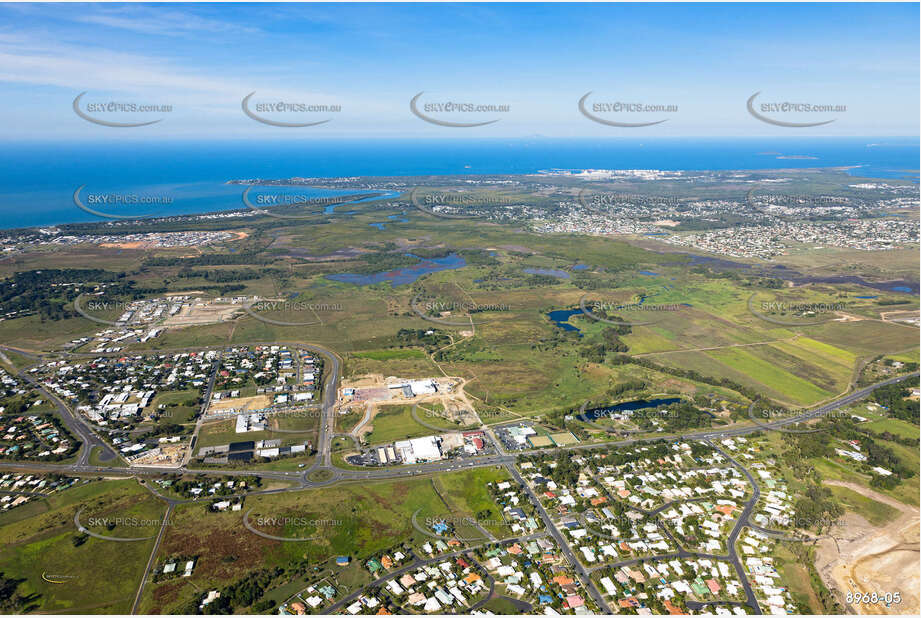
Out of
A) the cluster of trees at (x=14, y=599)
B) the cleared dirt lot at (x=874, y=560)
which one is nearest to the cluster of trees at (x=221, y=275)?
the cluster of trees at (x=14, y=599)

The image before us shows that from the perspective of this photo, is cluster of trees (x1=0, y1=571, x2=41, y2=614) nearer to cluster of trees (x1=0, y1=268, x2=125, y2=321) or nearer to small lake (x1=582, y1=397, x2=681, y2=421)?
small lake (x1=582, y1=397, x2=681, y2=421)

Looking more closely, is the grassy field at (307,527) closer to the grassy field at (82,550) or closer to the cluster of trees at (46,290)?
the grassy field at (82,550)

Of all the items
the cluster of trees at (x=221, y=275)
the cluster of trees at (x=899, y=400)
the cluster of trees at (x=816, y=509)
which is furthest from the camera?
the cluster of trees at (x=221, y=275)

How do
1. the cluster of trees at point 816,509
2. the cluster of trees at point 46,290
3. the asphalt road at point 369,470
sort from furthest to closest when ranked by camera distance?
the cluster of trees at point 46,290
the cluster of trees at point 816,509
the asphalt road at point 369,470

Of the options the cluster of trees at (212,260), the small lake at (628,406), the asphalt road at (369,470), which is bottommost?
the asphalt road at (369,470)

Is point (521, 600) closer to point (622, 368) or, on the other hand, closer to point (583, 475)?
point (583, 475)

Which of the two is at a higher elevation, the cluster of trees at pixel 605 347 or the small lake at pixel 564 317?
the small lake at pixel 564 317

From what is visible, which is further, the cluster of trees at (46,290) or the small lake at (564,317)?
the cluster of trees at (46,290)
